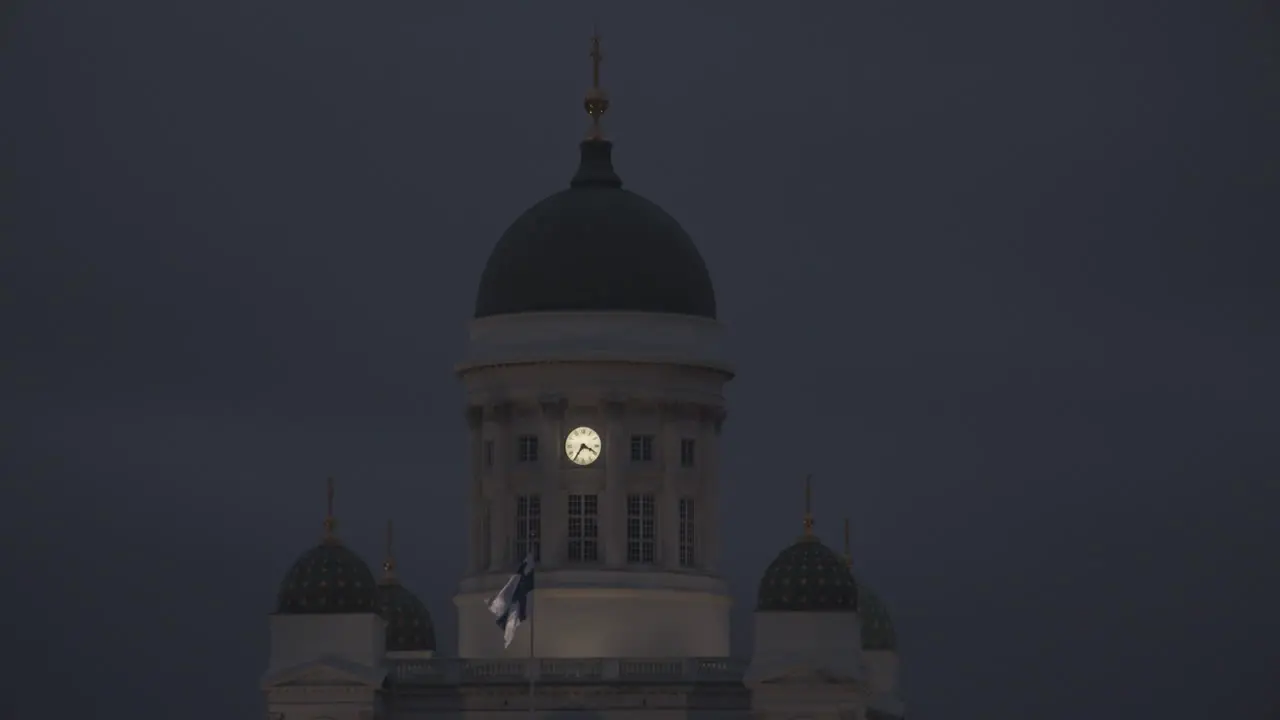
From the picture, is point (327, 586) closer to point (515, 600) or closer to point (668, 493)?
point (515, 600)

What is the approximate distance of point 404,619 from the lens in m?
174

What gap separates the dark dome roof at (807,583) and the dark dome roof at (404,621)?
15510mm

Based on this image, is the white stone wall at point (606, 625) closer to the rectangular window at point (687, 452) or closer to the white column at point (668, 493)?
the white column at point (668, 493)

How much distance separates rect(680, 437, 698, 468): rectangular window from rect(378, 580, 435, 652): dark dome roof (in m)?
11.1

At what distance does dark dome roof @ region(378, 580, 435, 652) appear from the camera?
174 metres

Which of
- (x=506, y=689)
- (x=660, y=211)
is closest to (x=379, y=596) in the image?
(x=506, y=689)

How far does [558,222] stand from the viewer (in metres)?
169

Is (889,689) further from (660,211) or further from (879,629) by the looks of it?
(660,211)

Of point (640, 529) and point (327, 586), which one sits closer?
point (327, 586)

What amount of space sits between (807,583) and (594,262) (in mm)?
13087

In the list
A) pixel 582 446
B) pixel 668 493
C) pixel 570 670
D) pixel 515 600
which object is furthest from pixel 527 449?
pixel 570 670

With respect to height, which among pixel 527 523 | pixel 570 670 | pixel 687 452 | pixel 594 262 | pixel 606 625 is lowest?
pixel 570 670

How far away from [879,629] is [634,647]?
49.0 ft

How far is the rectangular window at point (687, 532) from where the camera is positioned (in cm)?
16862
